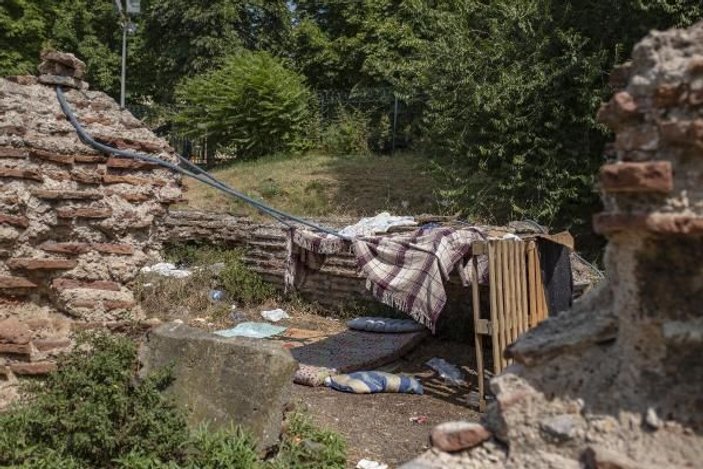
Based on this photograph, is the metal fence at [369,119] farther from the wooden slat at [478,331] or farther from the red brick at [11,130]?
the red brick at [11,130]

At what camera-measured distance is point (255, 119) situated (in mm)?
16406

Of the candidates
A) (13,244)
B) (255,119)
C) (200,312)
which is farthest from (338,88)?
(13,244)

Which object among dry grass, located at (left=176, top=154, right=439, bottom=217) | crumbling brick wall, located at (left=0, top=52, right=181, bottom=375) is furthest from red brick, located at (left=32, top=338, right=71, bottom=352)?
dry grass, located at (left=176, top=154, right=439, bottom=217)

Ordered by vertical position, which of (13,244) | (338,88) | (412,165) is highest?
(338,88)

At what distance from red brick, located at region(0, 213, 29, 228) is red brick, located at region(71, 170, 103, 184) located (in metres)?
0.41

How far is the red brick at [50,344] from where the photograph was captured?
4270 mm

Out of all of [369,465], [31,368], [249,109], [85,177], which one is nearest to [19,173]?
[85,177]

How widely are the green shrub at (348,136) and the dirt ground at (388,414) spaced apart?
388 inches

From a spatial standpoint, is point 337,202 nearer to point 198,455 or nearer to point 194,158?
point 194,158

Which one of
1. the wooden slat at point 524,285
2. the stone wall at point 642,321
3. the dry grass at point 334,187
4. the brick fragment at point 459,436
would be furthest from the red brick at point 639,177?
the dry grass at point 334,187

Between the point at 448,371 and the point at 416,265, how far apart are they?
4.29 ft

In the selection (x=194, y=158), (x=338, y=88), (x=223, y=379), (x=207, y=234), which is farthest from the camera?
(x=338, y=88)

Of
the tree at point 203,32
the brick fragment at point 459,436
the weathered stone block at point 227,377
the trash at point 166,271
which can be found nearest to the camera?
the brick fragment at point 459,436

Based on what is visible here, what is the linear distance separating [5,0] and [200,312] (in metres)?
16.8
